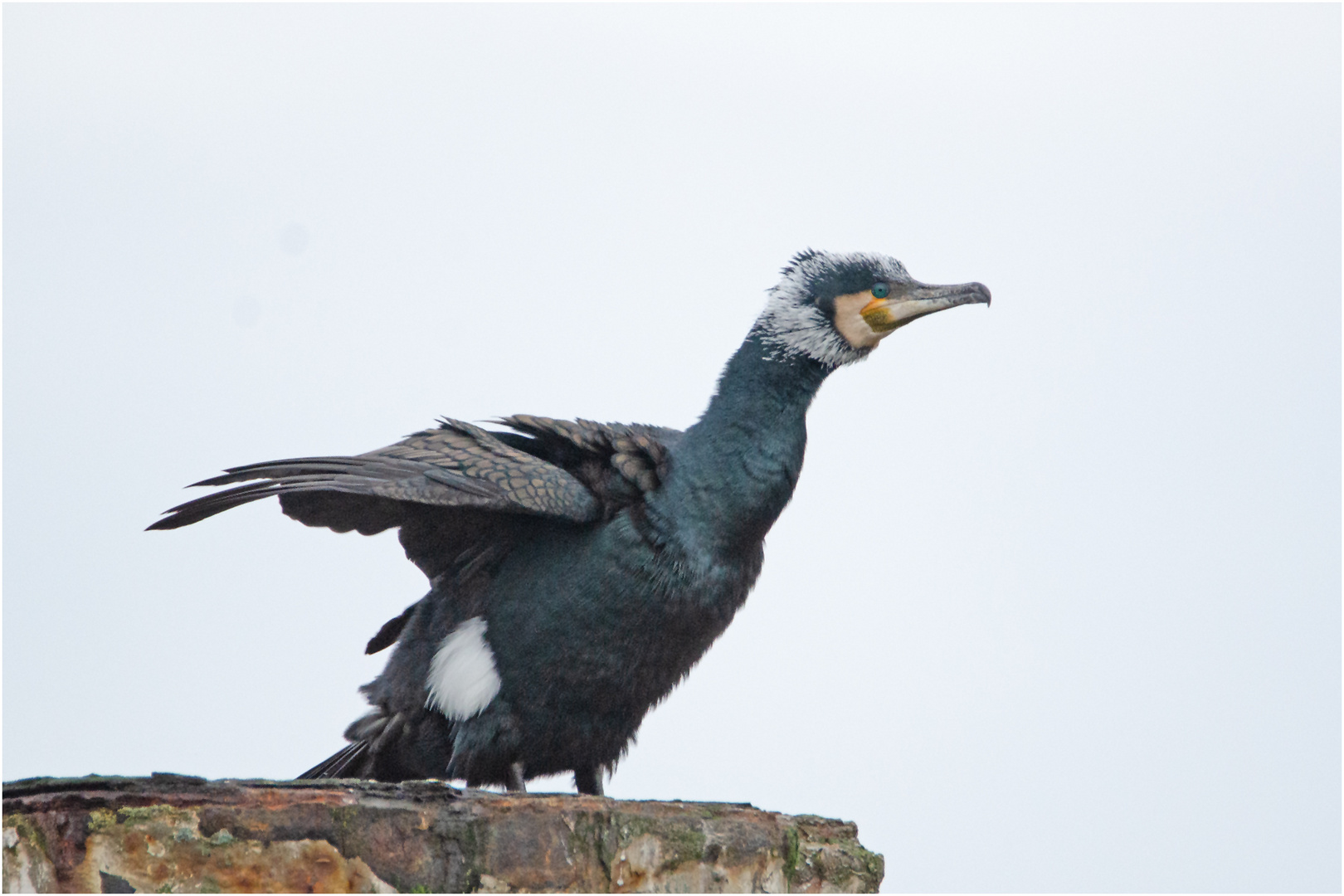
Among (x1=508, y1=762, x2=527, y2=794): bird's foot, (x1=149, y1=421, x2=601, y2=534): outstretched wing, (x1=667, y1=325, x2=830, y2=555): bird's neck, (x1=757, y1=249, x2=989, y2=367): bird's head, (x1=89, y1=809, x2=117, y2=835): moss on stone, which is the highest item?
(x1=757, y1=249, x2=989, y2=367): bird's head

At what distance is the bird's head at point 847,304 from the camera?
7113 mm

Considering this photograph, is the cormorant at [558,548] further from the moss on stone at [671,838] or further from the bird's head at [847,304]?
the moss on stone at [671,838]

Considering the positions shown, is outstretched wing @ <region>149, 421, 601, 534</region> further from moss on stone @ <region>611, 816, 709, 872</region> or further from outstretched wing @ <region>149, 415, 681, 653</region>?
moss on stone @ <region>611, 816, 709, 872</region>

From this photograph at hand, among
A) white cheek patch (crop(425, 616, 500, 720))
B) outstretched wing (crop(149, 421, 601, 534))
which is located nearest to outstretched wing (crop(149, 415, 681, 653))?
outstretched wing (crop(149, 421, 601, 534))

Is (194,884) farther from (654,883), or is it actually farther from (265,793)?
(654,883)

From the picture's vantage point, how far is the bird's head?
711 centimetres

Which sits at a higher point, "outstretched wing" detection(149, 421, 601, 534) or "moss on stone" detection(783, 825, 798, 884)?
"outstretched wing" detection(149, 421, 601, 534)

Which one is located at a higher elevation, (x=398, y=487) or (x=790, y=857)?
(x=398, y=487)

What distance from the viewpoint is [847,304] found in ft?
23.6

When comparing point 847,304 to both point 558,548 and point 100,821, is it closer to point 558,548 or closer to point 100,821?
point 558,548

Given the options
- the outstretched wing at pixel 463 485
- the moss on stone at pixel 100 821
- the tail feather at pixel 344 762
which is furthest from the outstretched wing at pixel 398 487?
the moss on stone at pixel 100 821

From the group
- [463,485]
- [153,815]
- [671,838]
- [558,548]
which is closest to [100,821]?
[153,815]

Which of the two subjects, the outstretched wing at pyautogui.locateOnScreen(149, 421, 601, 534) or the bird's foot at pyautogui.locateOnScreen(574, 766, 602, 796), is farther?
the bird's foot at pyautogui.locateOnScreen(574, 766, 602, 796)

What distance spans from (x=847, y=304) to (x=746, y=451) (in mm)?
978
